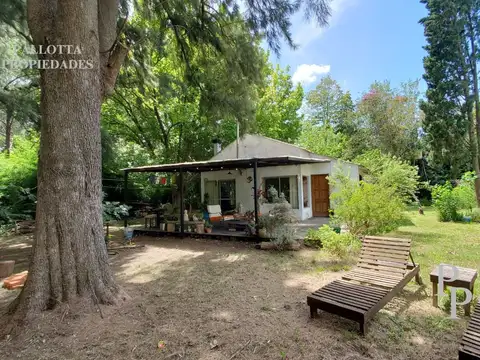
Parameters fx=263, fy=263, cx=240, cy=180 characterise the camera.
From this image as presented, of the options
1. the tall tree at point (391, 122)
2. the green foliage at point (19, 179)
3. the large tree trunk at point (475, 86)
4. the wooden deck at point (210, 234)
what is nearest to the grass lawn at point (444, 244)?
the wooden deck at point (210, 234)

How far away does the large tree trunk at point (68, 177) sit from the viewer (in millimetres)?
3311

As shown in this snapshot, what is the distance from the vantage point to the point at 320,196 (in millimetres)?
13086

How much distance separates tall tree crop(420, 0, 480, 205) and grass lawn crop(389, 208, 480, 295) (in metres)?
5.67

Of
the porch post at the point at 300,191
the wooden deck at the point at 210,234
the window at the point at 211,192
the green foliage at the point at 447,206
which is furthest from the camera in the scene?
the window at the point at 211,192

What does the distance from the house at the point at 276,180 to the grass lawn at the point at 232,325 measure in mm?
6763

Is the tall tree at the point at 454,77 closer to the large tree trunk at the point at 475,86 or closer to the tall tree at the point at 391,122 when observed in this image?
the large tree trunk at the point at 475,86

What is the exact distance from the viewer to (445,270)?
148 inches

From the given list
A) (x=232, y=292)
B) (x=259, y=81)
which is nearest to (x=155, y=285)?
(x=232, y=292)

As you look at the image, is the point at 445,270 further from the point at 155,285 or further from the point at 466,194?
the point at 466,194

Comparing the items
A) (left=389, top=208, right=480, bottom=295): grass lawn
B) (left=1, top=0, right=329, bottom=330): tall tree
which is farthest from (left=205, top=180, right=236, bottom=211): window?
(left=1, top=0, right=329, bottom=330): tall tree

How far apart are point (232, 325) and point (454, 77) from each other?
16.8 metres

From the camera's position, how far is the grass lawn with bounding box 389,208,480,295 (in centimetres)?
554

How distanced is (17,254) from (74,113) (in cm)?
635

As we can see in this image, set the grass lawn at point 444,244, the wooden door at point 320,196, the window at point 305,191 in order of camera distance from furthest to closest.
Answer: the wooden door at point 320,196
the window at point 305,191
the grass lawn at point 444,244
